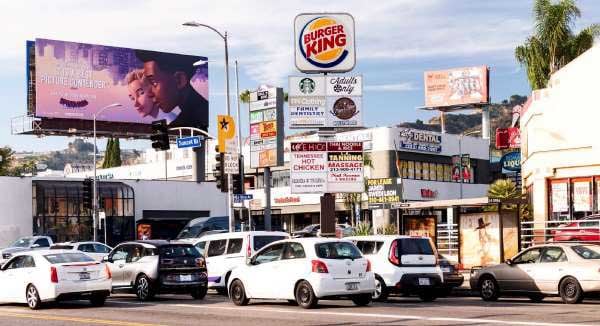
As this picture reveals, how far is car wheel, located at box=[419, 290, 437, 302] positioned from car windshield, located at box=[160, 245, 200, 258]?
6.06 m

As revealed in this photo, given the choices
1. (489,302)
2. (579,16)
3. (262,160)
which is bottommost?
(489,302)

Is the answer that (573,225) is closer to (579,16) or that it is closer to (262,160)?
(262,160)

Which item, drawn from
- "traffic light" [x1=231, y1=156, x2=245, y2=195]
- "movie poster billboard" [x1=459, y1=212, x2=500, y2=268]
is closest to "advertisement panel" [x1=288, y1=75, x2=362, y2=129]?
"traffic light" [x1=231, y1=156, x2=245, y2=195]

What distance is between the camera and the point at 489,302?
73.6 ft

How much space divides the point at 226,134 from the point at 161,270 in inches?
547

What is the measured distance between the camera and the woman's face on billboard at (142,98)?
75.1m

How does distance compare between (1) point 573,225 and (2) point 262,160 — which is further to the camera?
(2) point 262,160

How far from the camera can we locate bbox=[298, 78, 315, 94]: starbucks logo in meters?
33.0

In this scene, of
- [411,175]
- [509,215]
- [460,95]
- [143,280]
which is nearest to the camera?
[143,280]

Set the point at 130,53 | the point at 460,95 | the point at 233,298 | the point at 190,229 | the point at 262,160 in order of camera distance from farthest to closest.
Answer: the point at 460,95 → the point at 130,53 → the point at 190,229 → the point at 262,160 → the point at 233,298

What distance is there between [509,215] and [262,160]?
15.2 metres

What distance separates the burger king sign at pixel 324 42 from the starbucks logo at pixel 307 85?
0.48m

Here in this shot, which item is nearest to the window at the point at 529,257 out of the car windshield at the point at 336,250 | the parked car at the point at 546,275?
the parked car at the point at 546,275

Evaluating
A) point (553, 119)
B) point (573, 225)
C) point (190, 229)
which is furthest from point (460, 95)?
point (573, 225)
